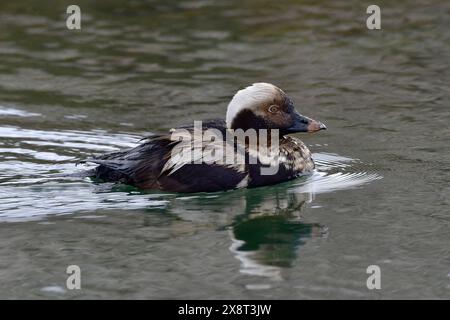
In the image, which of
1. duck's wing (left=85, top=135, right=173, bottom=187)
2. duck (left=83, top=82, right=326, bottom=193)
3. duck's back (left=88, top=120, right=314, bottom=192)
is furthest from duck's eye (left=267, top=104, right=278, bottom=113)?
duck's wing (left=85, top=135, right=173, bottom=187)

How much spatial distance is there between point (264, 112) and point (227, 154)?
1.89 ft

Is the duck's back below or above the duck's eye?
below

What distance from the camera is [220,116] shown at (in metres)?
11.7

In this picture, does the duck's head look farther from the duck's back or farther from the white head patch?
the duck's back

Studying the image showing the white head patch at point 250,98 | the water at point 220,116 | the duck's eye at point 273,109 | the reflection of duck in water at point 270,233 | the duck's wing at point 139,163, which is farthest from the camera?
the duck's eye at point 273,109

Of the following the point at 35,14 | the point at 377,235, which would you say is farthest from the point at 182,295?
the point at 35,14

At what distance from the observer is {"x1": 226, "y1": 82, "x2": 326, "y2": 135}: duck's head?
9.23 metres

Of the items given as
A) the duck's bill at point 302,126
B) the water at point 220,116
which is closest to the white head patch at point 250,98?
the duck's bill at point 302,126

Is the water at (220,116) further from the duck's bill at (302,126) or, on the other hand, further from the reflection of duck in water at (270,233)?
the duck's bill at (302,126)

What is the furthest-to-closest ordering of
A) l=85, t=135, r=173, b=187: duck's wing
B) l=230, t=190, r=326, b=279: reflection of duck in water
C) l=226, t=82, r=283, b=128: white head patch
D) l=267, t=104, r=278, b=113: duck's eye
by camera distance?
l=267, t=104, r=278, b=113: duck's eye, l=226, t=82, r=283, b=128: white head patch, l=85, t=135, r=173, b=187: duck's wing, l=230, t=190, r=326, b=279: reflection of duck in water

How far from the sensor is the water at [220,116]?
727cm

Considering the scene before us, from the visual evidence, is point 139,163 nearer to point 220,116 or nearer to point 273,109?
point 273,109

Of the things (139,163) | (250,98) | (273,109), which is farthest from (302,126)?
(139,163)

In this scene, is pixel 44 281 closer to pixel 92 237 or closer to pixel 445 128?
pixel 92 237
